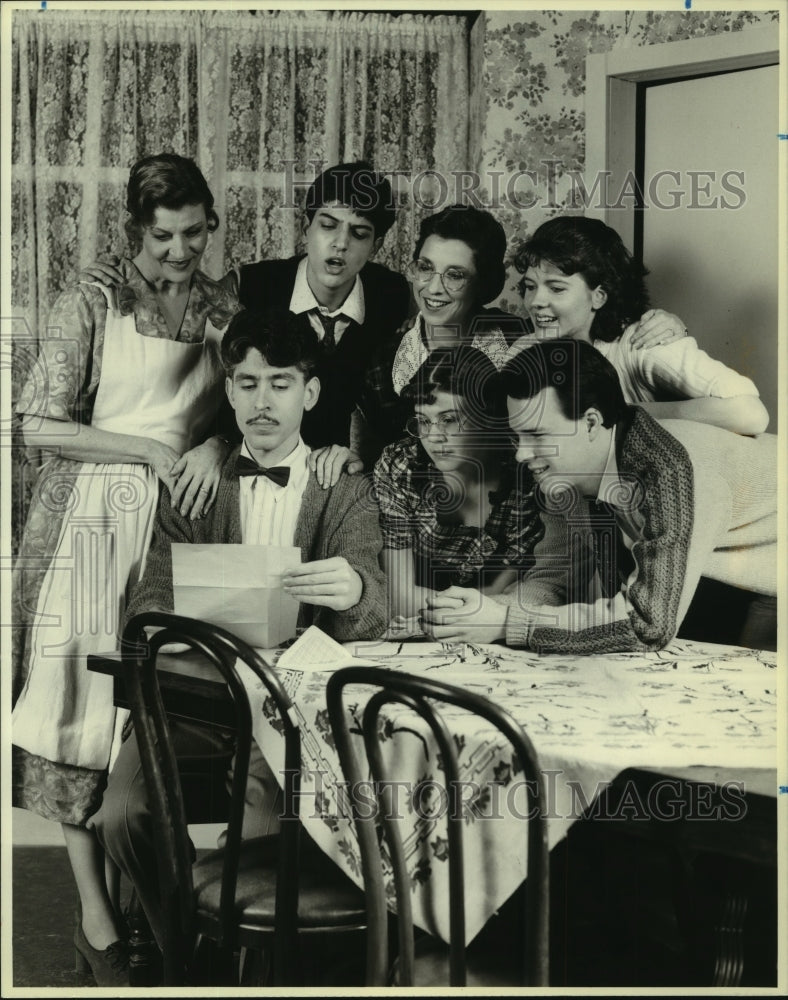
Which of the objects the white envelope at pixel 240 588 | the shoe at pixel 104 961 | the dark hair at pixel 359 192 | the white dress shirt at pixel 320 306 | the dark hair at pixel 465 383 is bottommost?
the shoe at pixel 104 961

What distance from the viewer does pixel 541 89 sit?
230cm

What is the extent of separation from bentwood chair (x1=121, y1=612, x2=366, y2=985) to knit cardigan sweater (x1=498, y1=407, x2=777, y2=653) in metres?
0.60

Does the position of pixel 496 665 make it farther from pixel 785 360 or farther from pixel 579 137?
pixel 579 137

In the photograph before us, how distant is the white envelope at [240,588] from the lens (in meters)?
2.20

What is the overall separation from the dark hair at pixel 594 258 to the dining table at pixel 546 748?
0.67 m

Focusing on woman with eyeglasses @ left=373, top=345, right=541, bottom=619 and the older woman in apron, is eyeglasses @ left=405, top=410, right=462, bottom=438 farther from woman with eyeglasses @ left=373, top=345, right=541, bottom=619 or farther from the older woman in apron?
the older woman in apron

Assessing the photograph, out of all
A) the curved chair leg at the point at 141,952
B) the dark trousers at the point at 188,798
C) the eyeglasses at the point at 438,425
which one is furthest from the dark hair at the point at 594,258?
the curved chair leg at the point at 141,952

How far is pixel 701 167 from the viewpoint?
7.29ft

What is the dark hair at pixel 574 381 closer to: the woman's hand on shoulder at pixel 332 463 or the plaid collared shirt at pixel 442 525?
the plaid collared shirt at pixel 442 525

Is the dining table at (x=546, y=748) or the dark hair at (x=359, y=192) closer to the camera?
the dining table at (x=546, y=748)

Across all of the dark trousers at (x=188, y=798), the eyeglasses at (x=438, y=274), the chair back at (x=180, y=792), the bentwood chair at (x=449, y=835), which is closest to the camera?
the bentwood chair at (x=449, y=835)

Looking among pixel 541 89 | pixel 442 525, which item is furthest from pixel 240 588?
pixel 541 89

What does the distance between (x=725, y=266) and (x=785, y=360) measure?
0.23 meters

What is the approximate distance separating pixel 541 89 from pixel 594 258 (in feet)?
1.27
